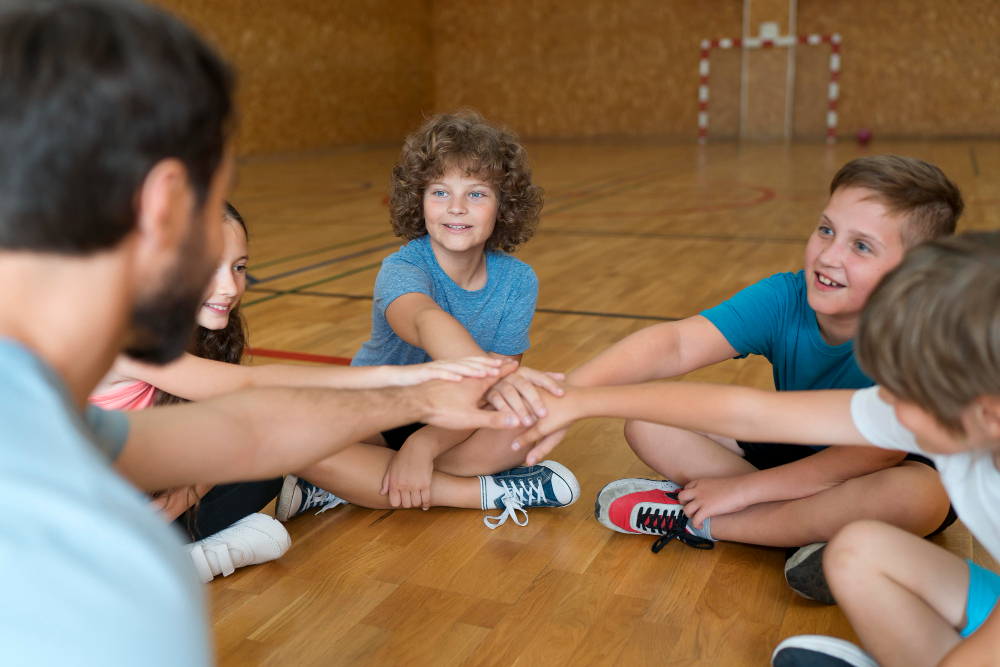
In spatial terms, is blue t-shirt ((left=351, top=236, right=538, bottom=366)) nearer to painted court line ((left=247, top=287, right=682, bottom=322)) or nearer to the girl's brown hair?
the girl's brown hair

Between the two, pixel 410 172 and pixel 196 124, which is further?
pixel 410 172

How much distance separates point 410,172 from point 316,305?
1.59 metres

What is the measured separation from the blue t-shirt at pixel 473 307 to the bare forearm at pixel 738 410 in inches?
25.8

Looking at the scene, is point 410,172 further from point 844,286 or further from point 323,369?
point 844,286

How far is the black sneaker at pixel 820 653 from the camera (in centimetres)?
110

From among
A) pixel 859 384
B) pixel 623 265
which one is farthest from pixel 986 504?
pixel 623 265

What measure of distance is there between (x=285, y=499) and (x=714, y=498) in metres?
0.81

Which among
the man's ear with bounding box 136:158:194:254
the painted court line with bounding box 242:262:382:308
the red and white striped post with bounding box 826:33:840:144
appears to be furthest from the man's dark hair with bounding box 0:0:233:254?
the red and white striped post with bounding box 826:33:840:144

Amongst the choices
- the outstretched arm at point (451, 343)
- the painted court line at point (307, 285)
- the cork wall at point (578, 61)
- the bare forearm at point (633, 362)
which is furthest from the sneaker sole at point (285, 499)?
the cork wall at point (578, 61)

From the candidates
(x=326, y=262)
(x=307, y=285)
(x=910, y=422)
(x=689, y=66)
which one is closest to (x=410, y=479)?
(x=910, y=422)

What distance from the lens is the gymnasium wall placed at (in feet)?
34.1

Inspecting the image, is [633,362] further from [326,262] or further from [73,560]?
[326,262]

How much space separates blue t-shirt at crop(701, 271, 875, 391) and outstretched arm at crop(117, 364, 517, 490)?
0.75m

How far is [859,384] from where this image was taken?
5.05 ft
